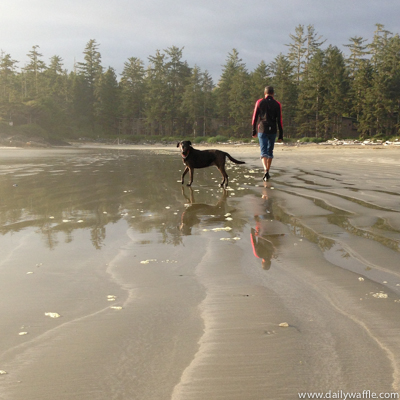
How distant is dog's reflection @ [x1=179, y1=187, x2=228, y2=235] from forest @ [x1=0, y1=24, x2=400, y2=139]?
49.1m

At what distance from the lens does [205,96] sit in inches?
2918

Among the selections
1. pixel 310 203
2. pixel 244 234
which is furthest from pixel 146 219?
pixel 310 203

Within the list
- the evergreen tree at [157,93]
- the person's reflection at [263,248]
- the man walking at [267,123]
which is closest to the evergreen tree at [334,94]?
the evergreen tree at [157,93]

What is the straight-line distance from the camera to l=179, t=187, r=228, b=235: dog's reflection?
476 cm

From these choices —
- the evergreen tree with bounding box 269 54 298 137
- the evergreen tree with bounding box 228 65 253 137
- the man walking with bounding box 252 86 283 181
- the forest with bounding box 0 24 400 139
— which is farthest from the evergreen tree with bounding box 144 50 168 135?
the man walking with bounding box 252 86 283 181

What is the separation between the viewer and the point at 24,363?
1.70 meters

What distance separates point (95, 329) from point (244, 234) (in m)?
2.41

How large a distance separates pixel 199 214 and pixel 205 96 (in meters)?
71.4

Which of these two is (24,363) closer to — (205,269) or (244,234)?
(205,269)

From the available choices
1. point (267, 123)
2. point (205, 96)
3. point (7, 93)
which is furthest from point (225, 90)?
point (267, 123)

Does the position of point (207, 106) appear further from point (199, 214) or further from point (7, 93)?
point (199, 214)

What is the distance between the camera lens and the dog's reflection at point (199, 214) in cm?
476

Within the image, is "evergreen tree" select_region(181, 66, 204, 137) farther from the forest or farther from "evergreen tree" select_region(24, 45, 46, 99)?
"evergreen tree" select_region(24, 45, 46, 99)

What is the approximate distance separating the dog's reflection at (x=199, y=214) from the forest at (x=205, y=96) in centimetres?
4915
